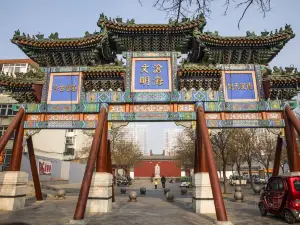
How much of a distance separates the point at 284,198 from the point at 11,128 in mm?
11393

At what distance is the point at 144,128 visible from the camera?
585 feet

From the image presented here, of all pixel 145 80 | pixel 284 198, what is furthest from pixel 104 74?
pixel 284 198

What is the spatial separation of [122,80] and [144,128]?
167123 mm

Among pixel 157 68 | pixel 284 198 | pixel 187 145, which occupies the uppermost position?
pixel 157 68

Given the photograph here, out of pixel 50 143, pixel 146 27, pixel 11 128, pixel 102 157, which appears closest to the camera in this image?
pixel 102 157

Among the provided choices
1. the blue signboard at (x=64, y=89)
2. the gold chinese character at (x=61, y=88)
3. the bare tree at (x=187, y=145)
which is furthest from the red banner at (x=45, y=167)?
the gold chinese character at (x=61, y=88)

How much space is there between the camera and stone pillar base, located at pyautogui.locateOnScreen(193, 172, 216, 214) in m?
10.2

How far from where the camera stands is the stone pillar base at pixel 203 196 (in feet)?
33.5

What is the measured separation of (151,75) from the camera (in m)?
12.1

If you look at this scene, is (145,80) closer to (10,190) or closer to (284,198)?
(284,198)

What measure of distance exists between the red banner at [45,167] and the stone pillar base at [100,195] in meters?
18.4

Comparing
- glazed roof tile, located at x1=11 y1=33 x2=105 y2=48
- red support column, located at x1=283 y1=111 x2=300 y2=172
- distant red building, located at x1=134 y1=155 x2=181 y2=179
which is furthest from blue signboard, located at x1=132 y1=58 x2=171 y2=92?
distant red building, located at x1=134 y1=155 x2=181 y2=179

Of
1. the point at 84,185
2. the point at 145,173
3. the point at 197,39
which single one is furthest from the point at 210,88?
the point at 145,173

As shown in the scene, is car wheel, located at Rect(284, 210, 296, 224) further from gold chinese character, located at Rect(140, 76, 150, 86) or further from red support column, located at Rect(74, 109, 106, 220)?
gold chinese character, located at Rect(140, 76, 150, 86)
